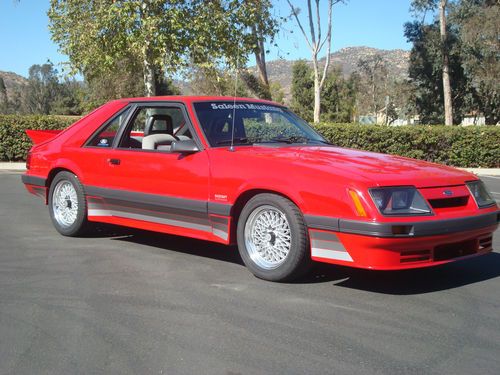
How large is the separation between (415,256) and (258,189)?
1.35 metres

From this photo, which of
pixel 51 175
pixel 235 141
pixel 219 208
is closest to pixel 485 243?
pixel 219 208

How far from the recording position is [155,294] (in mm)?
4602

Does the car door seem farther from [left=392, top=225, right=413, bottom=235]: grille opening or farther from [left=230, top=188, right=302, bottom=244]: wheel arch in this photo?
[left=392, top=225, right=413, bottom=235]: grille opening

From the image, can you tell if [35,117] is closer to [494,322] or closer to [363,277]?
[363,277]

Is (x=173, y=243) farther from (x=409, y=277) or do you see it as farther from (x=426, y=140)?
(x=426, y=140)

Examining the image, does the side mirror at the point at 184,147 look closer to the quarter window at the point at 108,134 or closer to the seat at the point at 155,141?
the seat at the point at 155,141

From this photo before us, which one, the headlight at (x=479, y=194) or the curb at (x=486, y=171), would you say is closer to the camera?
the headlight at (x=479, y=194)

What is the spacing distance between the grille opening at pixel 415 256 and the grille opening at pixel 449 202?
0.36 meters

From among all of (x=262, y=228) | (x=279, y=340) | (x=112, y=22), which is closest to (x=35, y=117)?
(x=112, y=22)

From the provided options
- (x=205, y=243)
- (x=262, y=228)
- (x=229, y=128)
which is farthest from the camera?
(x=205, y=243)

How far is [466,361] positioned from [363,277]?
187cm

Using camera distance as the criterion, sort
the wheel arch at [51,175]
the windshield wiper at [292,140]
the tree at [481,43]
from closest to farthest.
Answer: the windshield wiper at [292,140]
the wheel arch at [51,175]
the tree at [481,43]

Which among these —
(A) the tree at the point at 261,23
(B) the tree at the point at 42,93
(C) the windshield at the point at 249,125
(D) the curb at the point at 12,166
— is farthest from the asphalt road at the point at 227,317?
(B) the tree at the point at 42,93

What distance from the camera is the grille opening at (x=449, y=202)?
15.1 ft
